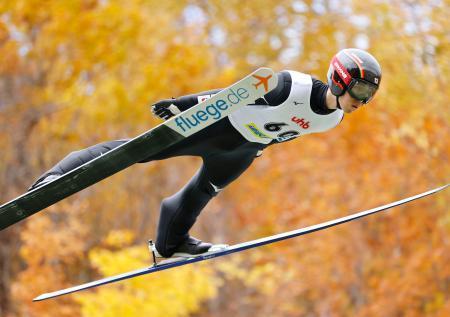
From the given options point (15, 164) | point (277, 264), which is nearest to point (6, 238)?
point (15, 164)

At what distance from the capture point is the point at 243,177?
63.4 feet

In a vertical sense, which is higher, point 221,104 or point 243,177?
point 243,177

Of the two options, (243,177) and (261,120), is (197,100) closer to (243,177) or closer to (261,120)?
(261,120)

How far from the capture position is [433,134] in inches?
553

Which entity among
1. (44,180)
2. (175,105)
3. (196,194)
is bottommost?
(196,194)

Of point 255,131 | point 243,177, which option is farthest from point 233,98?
point 243,177

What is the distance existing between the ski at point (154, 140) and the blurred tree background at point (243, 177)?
659 cm

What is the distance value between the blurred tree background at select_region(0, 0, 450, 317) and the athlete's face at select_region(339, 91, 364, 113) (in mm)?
7005

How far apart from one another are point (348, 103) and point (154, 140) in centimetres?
105

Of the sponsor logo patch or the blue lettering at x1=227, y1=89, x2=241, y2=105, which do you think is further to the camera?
the sponsor logo patch

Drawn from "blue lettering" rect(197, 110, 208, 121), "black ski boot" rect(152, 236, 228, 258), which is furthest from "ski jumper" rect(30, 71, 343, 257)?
"blue lettering" rect(197, 110, 208, 121)

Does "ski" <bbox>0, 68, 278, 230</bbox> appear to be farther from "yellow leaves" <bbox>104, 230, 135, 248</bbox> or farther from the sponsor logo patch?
"yellow leaves" <bbox>104, 230, 135, 248</bbox>

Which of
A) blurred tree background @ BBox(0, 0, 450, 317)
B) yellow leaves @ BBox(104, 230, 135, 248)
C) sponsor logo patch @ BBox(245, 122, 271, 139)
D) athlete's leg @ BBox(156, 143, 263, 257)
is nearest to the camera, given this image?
sponsor logo patch @ BBox(245, 122, 271, 139)

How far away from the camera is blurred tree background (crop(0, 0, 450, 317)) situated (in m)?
12.5
